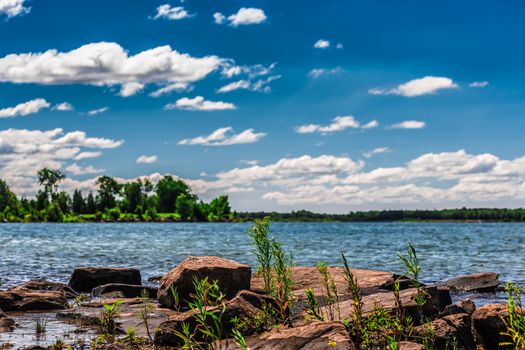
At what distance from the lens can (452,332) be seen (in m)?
9.91

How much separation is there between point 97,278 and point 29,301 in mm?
5727

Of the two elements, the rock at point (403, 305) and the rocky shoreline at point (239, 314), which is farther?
the rock at point (403, 305)

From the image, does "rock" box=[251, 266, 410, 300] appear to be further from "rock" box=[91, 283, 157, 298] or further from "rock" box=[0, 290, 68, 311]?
"rock" box=[0, 290, 68, 311]

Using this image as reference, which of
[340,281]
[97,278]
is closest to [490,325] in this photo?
[340,281]

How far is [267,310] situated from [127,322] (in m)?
3.64

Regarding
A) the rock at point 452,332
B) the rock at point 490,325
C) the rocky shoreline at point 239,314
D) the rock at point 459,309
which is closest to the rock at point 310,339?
the rocky shoreline at point 239,314

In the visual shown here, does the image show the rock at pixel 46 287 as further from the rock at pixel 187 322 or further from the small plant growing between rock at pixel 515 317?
the small plant growing between rock at pixel 515 317

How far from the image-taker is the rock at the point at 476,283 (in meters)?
21.8

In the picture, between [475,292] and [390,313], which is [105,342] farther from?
[475,292]

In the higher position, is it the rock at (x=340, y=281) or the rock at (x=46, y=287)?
the rock at (x=340, y=281)

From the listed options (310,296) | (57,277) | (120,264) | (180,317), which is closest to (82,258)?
(120,264)

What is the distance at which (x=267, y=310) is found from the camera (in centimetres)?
1122

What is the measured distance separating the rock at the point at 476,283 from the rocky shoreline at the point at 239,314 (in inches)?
195

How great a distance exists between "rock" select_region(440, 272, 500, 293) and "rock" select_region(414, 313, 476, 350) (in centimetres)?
1183
